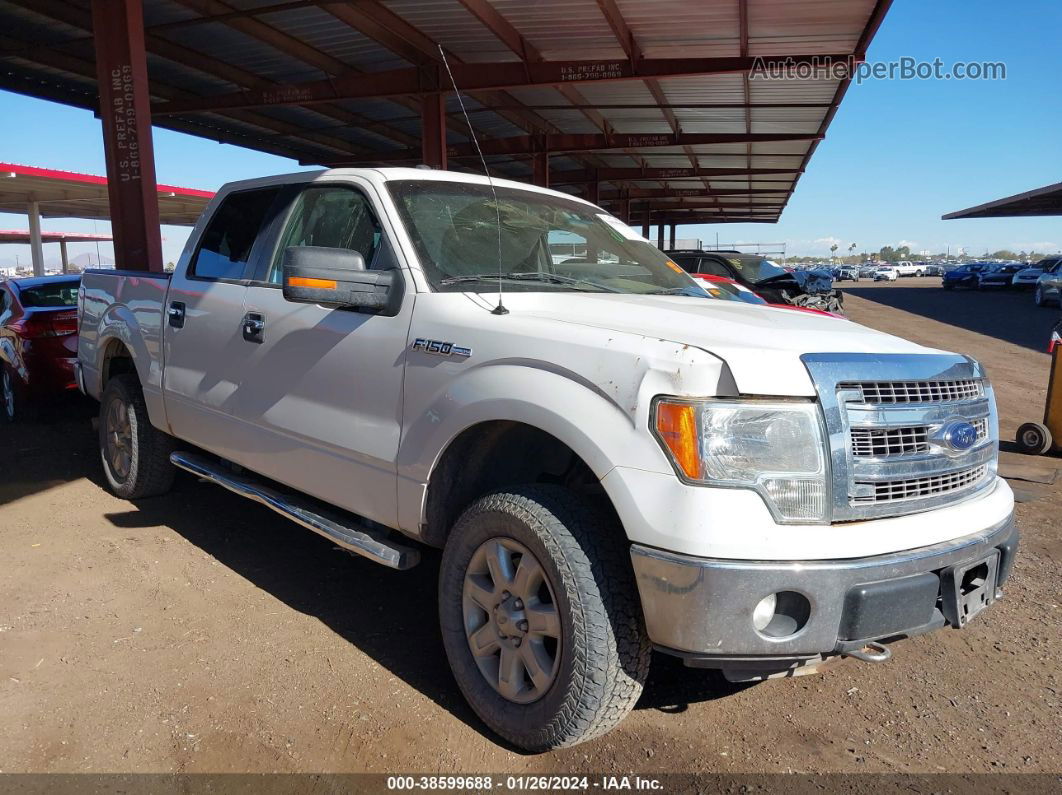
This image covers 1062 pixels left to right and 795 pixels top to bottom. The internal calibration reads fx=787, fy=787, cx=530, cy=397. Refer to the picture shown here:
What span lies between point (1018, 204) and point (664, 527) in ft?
160

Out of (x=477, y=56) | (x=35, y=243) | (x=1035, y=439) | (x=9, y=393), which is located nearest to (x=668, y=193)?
(x=477, y=56)

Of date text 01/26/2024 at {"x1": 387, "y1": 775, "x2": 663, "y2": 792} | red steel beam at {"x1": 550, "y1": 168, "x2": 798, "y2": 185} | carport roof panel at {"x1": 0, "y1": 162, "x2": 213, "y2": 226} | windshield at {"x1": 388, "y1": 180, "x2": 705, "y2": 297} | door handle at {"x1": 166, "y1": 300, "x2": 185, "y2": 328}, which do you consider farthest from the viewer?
A: red steel beam at {"x1": 550, "y1": 168, "x2": 798, "y2": 185}

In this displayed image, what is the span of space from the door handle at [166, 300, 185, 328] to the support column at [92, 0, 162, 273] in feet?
14.4

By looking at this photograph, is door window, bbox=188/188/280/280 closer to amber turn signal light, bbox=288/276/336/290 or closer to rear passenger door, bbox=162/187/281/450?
rear passenger door, bbox=162/187/281/450

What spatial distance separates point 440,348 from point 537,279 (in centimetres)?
66

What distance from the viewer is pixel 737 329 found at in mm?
2623

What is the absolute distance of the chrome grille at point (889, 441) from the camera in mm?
2281

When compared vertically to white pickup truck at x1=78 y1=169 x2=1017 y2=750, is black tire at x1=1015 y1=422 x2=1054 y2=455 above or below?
below

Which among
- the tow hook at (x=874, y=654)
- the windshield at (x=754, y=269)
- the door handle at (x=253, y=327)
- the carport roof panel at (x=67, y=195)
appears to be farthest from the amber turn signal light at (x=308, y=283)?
the carport roof panel at (x=67, y=195)

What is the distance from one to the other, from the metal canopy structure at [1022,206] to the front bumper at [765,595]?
39171 mm

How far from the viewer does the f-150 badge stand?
2.75 metres

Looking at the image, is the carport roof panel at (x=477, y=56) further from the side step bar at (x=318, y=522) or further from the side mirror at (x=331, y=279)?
the side mirror at (x=331, y=279)

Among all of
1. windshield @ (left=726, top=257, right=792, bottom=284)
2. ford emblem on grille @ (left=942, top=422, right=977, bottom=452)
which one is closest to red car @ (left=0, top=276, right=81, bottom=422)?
ford emblem on grille @ (left=942, top=422, right=977, bottom=452)

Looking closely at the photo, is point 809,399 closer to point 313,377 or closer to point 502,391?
point 502,391
